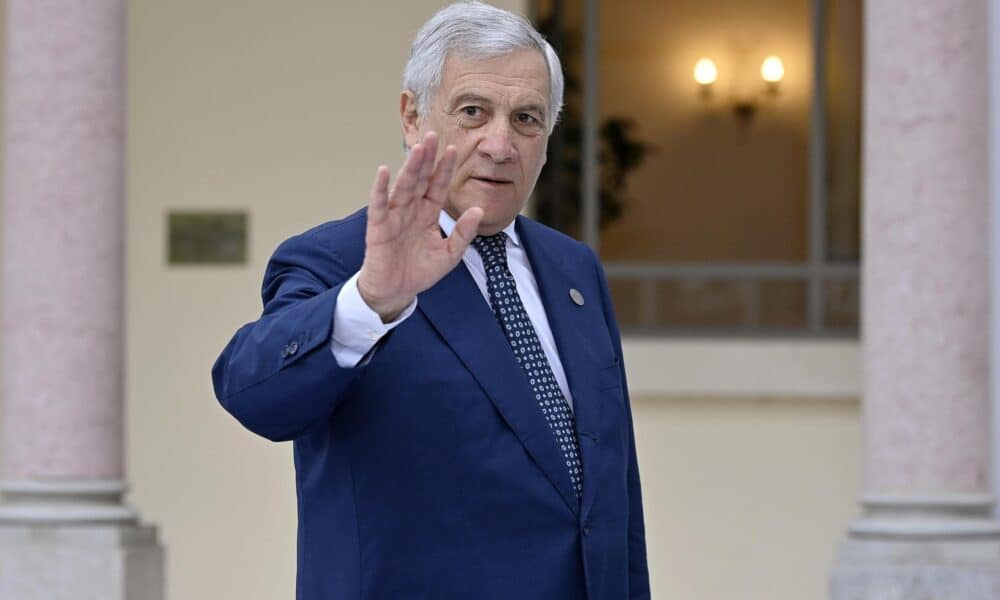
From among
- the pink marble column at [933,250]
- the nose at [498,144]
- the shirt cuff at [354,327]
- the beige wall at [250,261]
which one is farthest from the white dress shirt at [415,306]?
the beige wall at [250,261]

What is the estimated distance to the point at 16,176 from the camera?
25.2 ft

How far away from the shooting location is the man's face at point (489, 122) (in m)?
2.85

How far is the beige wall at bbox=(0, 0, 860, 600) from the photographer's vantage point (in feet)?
30.0

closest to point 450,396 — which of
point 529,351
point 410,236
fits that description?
point 529,351

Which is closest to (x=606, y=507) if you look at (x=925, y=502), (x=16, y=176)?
(x=925, y=502)

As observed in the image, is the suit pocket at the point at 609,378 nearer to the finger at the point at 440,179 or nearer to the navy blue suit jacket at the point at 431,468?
the navy blue suit jacket at the point at 431,468

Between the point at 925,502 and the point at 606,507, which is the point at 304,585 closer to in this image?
the point at 606,507

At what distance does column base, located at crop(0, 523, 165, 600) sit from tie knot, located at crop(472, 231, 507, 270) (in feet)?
16.4

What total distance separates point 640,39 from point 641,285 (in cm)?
117

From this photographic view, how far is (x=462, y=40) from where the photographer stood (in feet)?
9.43

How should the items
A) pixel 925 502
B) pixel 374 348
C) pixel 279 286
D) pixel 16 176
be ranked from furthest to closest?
pixel 16 176 < pixel 925 502 < pixel 279 286 < pixel 374 348

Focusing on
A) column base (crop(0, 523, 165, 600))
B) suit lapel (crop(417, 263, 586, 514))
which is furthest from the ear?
column base (crop(0, 523, 165, 600))

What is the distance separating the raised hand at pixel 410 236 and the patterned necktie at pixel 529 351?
406 millimetres

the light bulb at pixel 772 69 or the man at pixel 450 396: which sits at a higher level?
the light bulb at pixel 772 69
